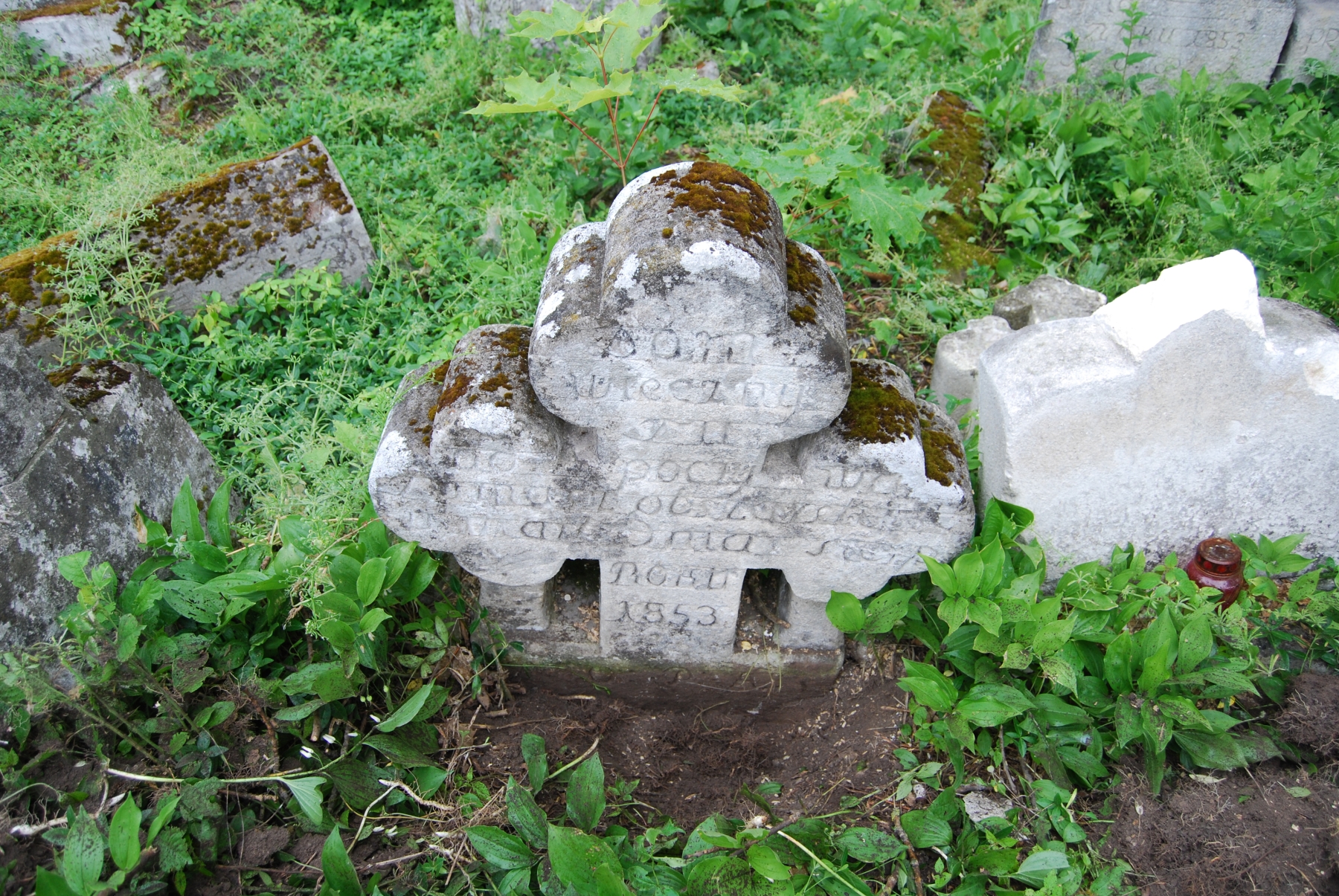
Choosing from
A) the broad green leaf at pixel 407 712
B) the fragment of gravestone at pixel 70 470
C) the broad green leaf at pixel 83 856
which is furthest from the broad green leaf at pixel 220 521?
the broad green leaf at pixel 83 856

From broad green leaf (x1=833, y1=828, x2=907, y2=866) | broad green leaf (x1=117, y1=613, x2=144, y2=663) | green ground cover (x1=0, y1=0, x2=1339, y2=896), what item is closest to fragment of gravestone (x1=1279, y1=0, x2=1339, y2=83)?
green ground cover (x1=0, y1=0, x2=1339, y2=896)

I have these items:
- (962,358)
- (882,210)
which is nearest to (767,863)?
(962,358)

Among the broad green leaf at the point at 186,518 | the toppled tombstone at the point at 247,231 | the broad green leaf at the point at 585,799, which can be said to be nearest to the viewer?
the broad green leaf at the point at 585,799

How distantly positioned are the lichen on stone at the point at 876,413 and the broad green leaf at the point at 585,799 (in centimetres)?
108

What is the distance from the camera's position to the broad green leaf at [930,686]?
234 cm

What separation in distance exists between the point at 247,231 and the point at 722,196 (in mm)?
2801

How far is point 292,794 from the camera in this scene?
223cm

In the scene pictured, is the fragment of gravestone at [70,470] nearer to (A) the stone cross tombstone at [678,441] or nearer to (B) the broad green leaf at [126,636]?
(B) the broad green leaf at [126,636]

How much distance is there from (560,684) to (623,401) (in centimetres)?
116

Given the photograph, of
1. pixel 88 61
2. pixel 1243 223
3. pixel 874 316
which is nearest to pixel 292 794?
pixel 874 316

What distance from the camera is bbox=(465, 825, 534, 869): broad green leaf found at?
210 centimetres

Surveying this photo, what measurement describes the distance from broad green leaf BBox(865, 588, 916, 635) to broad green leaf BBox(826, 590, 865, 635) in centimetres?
3

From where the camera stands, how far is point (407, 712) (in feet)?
7.55

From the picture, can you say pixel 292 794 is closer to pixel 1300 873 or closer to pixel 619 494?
pixel 619 494
